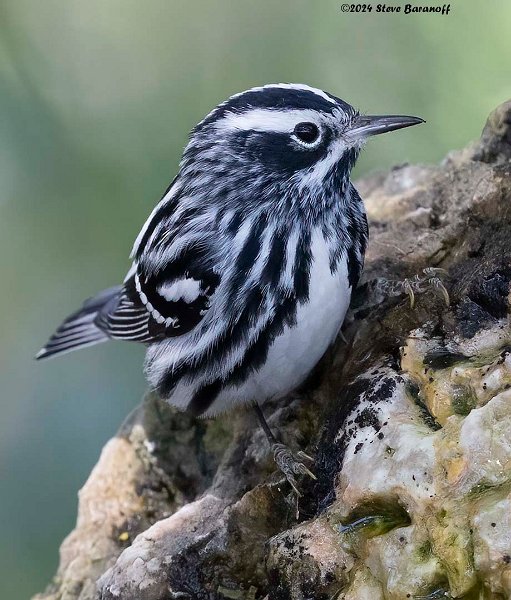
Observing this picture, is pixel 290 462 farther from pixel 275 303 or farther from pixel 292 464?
pixel 275 303

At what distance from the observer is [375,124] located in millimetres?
3021

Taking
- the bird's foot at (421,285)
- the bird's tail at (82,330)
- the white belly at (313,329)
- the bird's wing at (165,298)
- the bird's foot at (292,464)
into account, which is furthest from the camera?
the bird's tail at (82,330)

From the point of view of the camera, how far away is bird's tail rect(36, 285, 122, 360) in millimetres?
4504

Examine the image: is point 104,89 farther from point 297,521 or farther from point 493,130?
point 297,521

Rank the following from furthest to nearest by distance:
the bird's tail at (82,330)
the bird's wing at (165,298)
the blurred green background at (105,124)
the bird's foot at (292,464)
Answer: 1. the blurred green background at (105,124)
2. the bird's tail at (82,330)
3. the bird's wing at (165,298)
4. the bird's foot at (292,464)

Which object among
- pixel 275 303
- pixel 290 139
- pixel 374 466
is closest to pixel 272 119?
pixel 290 139

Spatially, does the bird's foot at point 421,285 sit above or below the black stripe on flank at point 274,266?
below

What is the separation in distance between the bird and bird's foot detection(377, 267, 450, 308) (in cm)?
16

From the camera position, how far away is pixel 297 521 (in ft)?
8.39

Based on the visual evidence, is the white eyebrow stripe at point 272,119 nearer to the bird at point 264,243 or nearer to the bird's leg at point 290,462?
the bird at point 264,243

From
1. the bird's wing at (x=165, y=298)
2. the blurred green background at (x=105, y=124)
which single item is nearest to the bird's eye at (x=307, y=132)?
the bird's wing at (x=165, y=298)

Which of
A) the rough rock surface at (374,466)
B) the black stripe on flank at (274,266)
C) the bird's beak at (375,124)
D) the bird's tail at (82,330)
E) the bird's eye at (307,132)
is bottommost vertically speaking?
the rough rock surface at (374,466)

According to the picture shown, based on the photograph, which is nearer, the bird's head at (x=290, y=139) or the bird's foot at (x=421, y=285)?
the bird's foot at (x=421, y=285)

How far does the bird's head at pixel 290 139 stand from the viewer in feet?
9.67
